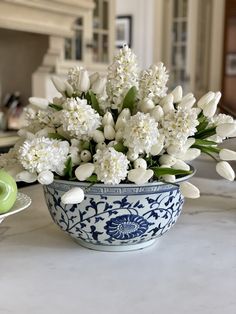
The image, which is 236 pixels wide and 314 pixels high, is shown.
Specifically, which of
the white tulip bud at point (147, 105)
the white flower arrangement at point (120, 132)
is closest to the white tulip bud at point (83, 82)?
the white flower arrangement at point (120, 132)

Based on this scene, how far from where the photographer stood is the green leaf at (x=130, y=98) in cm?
73

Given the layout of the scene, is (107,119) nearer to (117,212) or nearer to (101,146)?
(101,146)

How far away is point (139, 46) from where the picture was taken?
420cm

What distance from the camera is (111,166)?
2.13ft

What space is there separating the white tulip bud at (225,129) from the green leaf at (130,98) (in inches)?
5.8

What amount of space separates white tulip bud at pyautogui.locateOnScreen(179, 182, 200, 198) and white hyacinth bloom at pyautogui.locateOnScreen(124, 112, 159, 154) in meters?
0.10

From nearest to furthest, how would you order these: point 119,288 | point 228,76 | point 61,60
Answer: point 119,288, point 61,60, point 228,76

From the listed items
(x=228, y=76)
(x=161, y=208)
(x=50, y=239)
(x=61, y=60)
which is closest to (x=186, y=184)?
(x=161, y=208)

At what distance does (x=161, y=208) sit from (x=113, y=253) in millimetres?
119

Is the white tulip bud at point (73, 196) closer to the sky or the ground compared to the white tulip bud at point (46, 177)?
closer to the ground

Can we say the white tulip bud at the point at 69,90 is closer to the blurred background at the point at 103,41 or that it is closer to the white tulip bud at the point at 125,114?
the white tulip bud at the point at 125,114

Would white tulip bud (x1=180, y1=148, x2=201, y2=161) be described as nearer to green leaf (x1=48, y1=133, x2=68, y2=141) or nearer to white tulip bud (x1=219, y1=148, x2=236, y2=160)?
white tulip bud (x1=219, y1=148, x2=236, y2=160)

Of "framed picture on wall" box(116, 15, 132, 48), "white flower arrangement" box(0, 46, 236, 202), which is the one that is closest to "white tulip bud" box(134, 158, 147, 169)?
"white flower arrangement" box(0, 46, 236, 202)

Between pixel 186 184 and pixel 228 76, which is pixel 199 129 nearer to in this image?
pixel 186 184
